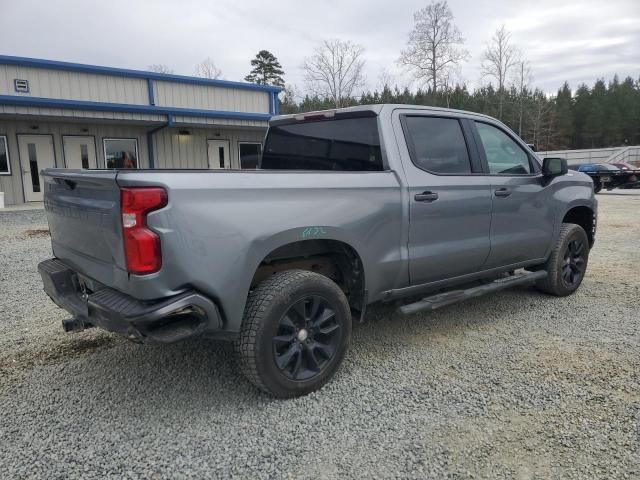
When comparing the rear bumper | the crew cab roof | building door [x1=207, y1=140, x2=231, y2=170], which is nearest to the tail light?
the rear bumper

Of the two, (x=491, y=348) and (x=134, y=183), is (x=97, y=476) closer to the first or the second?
(x=134, y=183)

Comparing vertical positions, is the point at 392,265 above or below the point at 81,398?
above

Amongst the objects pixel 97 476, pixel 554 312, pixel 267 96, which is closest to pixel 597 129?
pixel 267 96

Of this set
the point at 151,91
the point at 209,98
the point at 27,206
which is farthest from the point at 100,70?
the point at 27,206

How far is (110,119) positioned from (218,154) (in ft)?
16.8

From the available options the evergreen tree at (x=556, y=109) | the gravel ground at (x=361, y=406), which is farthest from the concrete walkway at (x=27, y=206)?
the evergreen tree at (x=556, y=109)

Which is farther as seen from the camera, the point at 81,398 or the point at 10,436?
the point at 81,398

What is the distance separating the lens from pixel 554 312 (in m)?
4.76

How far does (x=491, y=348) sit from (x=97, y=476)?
2.93 meters

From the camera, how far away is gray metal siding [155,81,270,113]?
678 inches

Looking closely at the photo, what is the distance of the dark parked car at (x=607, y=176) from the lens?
22406 mm

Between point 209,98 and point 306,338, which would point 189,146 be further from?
point 306,338

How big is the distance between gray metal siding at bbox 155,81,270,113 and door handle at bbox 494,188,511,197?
15275 millimetres

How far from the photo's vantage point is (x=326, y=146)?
3.99 meters
